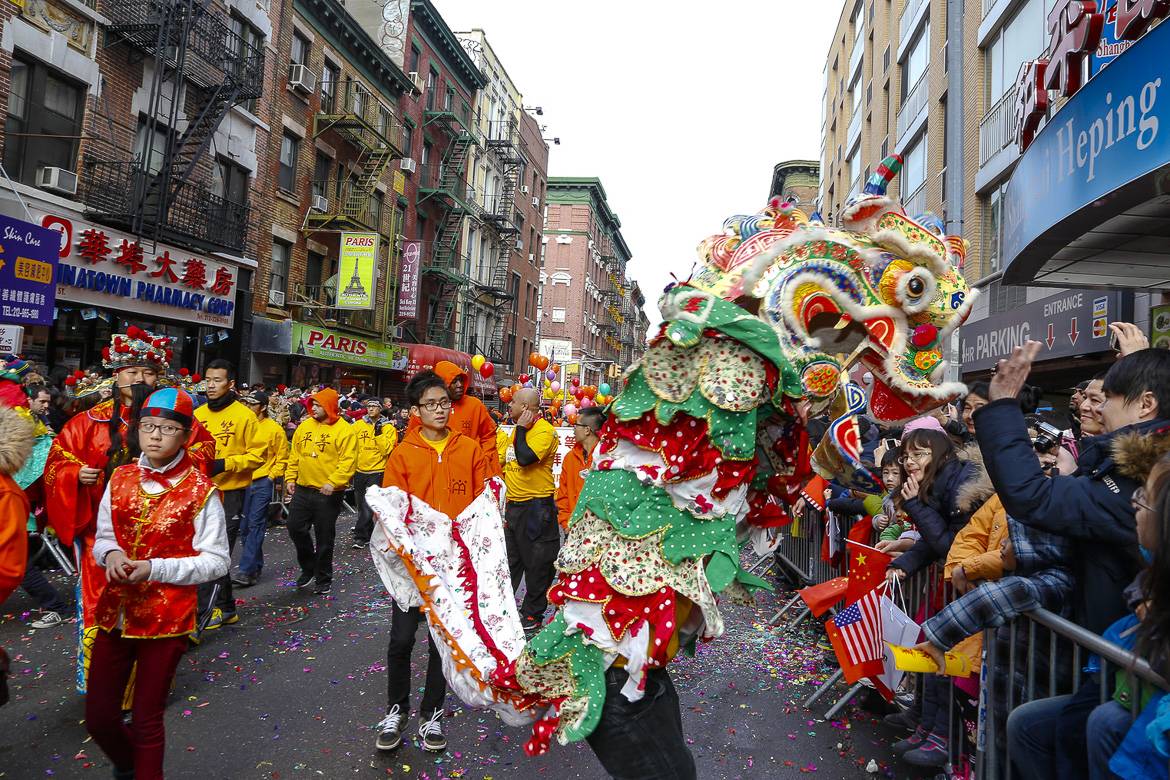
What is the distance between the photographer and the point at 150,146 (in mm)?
14750

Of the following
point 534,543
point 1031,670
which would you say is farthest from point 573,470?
point 1031,670

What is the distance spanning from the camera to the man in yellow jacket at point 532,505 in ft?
22.3

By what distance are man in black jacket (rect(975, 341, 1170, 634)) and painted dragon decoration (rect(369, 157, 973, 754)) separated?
0.20 m

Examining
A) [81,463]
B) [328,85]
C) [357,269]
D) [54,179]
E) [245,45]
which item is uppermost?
[328,85]

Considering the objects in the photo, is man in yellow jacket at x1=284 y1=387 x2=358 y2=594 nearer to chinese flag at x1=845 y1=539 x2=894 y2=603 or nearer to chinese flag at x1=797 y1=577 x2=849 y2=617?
chinese flag at x1=797 y1=577 x2=849 y2=617

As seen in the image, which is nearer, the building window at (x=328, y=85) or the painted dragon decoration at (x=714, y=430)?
the painted dragon decoration at (x=714, y=430)

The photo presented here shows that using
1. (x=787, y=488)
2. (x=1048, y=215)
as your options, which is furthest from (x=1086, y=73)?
(x=787, y=488)

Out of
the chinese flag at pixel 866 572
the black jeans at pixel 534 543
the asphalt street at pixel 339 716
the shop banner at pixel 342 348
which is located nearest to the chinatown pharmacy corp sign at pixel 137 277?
the shop banner at pixel 342 348

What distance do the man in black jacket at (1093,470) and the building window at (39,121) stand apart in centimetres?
1434

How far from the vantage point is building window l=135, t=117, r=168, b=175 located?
14.6 metres

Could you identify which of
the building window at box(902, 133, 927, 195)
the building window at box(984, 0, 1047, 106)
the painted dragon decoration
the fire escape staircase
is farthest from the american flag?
the fire escape staircase

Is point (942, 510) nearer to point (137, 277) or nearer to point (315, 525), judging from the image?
point (315, 525)

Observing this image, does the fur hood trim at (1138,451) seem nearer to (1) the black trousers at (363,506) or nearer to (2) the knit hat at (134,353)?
(2) the knit hat at (134,353)

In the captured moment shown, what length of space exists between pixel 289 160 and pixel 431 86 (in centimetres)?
1076
